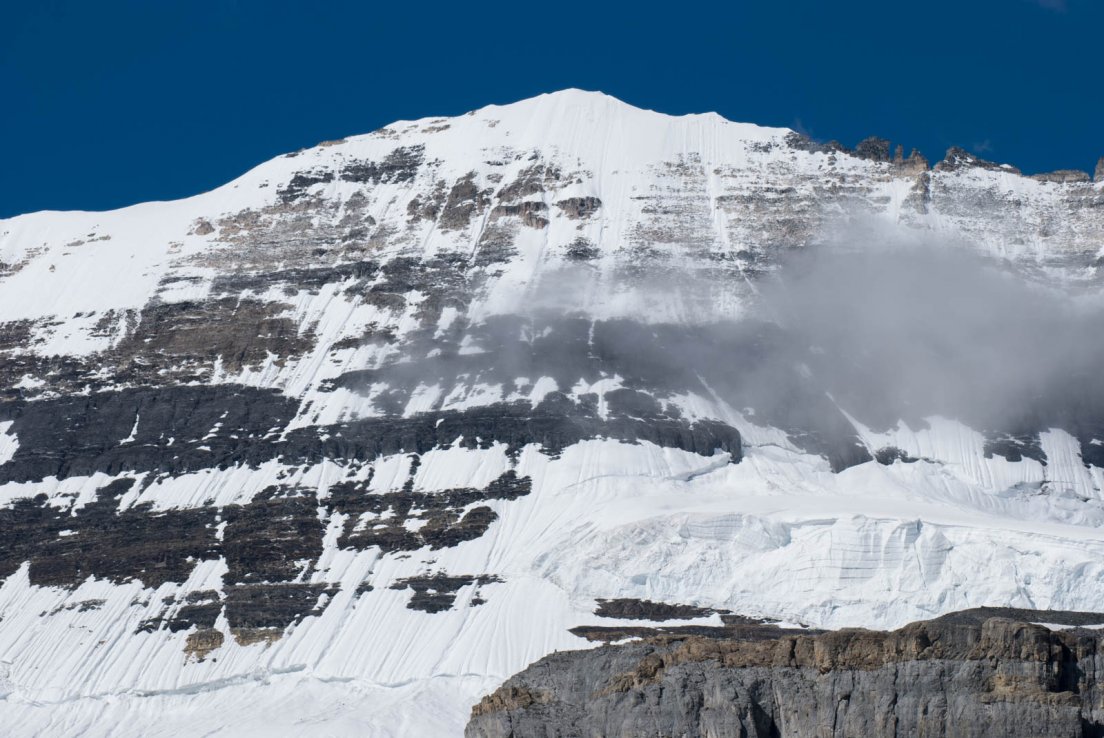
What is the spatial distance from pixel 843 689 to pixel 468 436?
83463mm

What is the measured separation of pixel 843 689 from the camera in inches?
2210

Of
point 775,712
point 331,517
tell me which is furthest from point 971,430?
point 775,712

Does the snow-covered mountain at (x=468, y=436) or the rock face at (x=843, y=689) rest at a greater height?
the snow-covered mountain at (x=468, y=436)

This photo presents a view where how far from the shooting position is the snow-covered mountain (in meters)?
110

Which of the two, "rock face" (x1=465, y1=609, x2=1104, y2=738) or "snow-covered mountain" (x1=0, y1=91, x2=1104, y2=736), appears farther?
"snow-covered mountain" (x1=0, y1=91, x2=1104, y2=736)

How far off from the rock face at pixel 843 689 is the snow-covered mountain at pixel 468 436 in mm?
35486

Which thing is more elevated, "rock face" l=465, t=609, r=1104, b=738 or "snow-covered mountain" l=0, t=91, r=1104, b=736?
"snow-covered mountain" l=0, t=91, r=1104, b=736

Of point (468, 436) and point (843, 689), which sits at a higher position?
point (468, 436)

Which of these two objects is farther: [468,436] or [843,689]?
[468,436]

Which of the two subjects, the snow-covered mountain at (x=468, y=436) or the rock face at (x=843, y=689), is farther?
the snow-covered mountain at (x=468, y=436)

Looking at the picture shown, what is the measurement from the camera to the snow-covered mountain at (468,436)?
362ft

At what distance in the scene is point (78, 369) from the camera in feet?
522

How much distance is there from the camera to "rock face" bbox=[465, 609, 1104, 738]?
52906 millimetres

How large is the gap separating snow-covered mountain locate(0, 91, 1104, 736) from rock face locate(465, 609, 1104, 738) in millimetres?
35486
